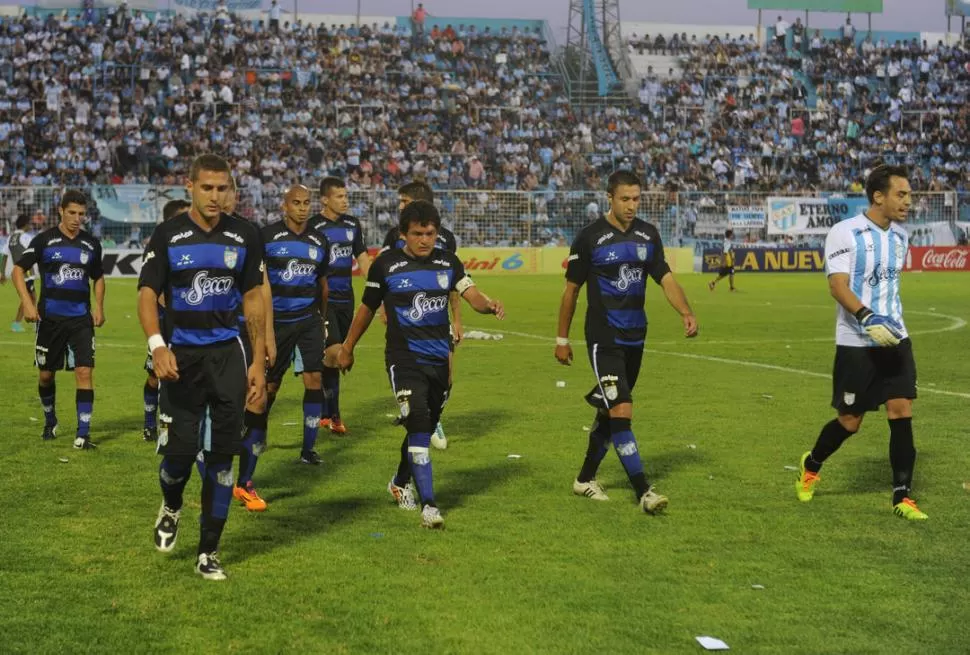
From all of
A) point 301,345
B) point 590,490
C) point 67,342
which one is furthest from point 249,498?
point 67,342

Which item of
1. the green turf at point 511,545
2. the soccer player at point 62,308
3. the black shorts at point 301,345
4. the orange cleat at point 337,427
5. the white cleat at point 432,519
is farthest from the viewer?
the orange cleat at point 337,427

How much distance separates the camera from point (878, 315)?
8.60m

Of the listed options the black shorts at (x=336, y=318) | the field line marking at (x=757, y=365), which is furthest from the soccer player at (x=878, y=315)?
the field line marking at (x=757, y=365)

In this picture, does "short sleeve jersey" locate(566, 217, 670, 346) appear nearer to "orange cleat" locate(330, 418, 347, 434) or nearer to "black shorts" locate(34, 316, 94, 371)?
"orange cleat" locate(330, 418, 347, 434)

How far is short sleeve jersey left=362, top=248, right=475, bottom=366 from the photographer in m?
8.66

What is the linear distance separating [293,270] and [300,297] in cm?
24

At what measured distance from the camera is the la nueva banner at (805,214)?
49.7 meters

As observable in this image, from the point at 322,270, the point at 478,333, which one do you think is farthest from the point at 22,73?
the point at 322,270

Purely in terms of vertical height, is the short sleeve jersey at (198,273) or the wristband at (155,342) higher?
the short sleeve jersey at (198,273)

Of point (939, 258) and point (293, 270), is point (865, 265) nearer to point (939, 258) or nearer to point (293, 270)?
point (293, 270)

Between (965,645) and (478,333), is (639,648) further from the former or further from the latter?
(478,333)

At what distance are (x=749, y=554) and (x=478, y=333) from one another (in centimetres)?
1580

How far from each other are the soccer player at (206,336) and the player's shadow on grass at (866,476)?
186 inches

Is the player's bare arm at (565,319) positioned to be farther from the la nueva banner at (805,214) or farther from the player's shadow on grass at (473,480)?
the la nueva banner at (805,214)
